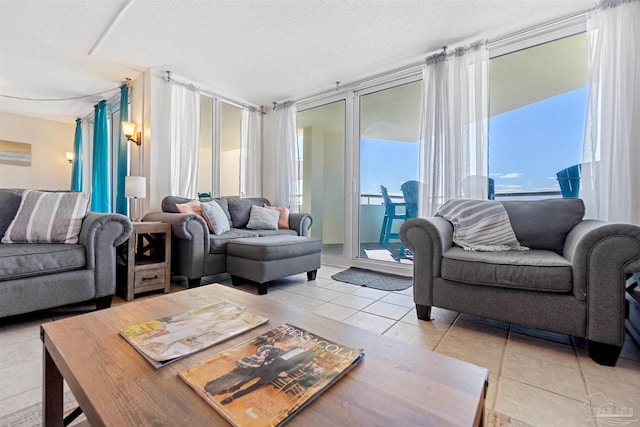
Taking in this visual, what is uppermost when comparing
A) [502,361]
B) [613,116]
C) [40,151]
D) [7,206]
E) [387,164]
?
[40,151]

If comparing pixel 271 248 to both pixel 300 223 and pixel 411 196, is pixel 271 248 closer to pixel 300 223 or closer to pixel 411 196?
pixel 300 223

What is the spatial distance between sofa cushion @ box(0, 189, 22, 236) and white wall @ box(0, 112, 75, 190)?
13.8ft

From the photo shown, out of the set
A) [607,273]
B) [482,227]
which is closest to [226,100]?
[482,227]

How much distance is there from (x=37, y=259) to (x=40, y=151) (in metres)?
5.19

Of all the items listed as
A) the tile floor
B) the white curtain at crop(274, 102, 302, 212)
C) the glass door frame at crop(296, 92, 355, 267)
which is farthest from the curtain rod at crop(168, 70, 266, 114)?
the tile floor

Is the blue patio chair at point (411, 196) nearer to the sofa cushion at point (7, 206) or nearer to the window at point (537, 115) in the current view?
the window at point (537, 115)

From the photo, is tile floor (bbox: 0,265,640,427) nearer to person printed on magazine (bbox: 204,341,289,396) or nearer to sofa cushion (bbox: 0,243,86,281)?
sofa cushion (bbox: 0,243,86,281)

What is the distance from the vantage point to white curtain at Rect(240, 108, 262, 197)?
4.46 meters

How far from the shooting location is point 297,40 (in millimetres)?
2770

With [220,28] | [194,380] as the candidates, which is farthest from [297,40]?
[194,380]

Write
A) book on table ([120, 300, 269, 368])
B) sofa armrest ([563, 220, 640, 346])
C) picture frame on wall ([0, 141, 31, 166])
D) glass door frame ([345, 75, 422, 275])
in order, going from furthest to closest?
picture frame on wall ([0, 141, 31, 166]) → glass door frame ([345, 75, 422, 275]) → sofa armrest ([563, 220, 640, 346]) → book on table ([120, 300, 269, 368])

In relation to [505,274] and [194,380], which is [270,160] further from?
[194,380]

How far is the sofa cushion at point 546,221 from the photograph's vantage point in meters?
2.00

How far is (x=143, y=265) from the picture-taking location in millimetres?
2395
